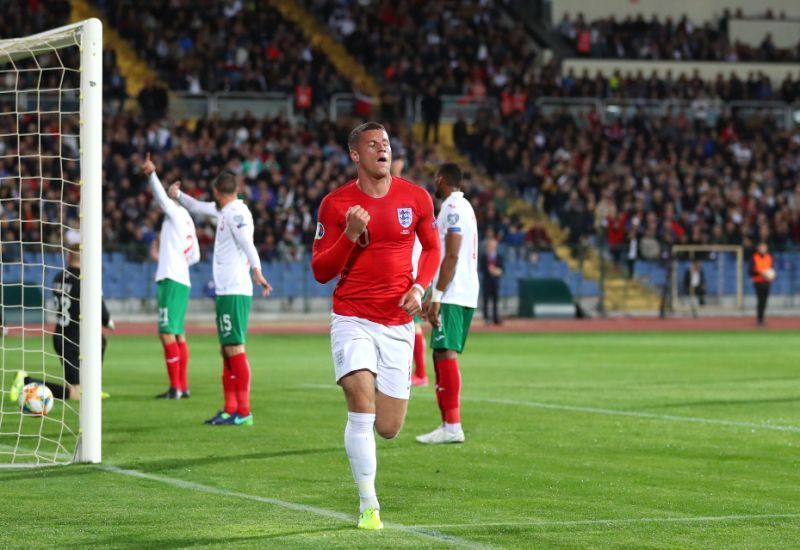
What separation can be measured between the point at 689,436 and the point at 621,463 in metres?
1.97

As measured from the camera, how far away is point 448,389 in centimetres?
1245

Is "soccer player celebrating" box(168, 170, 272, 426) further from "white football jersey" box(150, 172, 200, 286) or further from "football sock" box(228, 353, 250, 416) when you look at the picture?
"white football jersey" box(150, 172, 200, 286)

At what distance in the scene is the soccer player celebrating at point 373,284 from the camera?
834 cm

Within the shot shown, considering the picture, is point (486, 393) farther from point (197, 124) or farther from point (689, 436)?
point (197, 124)

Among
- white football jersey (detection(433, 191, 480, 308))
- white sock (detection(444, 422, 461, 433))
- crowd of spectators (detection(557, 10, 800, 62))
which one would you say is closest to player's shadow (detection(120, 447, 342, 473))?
white sock (detection(444, 422, 461, 433))

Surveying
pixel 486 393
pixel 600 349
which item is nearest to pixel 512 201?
pixel 600 349

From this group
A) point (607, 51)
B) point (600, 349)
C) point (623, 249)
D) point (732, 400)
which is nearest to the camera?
point (732, 400)

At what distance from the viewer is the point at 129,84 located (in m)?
43.0

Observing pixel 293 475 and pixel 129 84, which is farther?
pixel 129 84

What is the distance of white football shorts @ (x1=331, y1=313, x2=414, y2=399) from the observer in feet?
27.5

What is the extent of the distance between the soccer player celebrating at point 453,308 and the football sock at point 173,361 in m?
4.59

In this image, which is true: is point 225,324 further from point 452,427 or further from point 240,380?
point 452,427

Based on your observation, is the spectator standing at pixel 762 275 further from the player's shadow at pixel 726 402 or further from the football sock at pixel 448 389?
the football sock at pixel 448 389

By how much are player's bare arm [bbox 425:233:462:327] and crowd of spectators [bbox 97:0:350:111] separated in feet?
102
